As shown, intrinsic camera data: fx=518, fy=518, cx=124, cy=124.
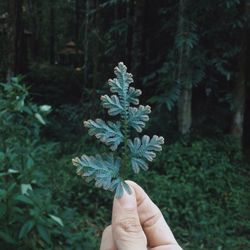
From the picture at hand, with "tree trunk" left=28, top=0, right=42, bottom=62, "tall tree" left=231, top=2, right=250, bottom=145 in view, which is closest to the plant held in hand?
"tall tree" left=231, top=2, right=250, bottom=145

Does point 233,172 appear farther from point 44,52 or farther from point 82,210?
point 44,52

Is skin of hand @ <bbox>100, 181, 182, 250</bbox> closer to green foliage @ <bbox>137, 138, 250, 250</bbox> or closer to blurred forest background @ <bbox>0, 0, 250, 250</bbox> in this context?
blurred forest background @ <bbox>0, 0, 250, 250</bbox>

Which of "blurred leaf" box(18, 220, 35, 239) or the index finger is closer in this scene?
the index finger

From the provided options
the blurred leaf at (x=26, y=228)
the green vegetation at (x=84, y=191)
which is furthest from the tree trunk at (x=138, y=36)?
the blurred leaf at (x=26, y=228)

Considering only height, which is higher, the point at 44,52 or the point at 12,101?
the point at 44,52

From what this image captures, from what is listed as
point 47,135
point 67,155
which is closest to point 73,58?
point 47,135

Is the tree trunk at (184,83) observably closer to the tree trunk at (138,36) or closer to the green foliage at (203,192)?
the green foliage at (203,192)

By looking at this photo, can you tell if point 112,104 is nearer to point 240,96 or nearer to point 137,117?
point 137,117
